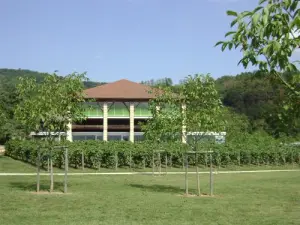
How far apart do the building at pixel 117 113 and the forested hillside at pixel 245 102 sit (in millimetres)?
7188

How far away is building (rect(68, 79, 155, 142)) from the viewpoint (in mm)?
61062

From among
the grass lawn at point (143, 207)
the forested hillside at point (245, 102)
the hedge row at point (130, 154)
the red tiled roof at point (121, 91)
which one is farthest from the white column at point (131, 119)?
the grass lawn at point (143, 207)

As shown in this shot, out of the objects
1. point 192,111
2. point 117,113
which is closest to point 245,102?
point 117,113

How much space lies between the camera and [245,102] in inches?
3610

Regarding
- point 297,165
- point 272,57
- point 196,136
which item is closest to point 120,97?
point 297,165

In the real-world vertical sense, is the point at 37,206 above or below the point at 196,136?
below

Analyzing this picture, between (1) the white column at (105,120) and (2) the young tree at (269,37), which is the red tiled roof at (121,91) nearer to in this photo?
(1) the white column at (105,120)

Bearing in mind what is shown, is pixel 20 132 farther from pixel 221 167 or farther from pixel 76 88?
pixel 76 88

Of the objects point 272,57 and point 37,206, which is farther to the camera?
point 37,206

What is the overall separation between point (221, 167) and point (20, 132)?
25190 mm

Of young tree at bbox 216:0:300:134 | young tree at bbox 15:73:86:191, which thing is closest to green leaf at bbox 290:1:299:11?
young tree at bbox 216:0:300:134

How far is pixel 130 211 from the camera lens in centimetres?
1193

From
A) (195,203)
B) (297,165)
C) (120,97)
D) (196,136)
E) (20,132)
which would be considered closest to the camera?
(195,203)

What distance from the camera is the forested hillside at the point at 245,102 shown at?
4875 millimetres
